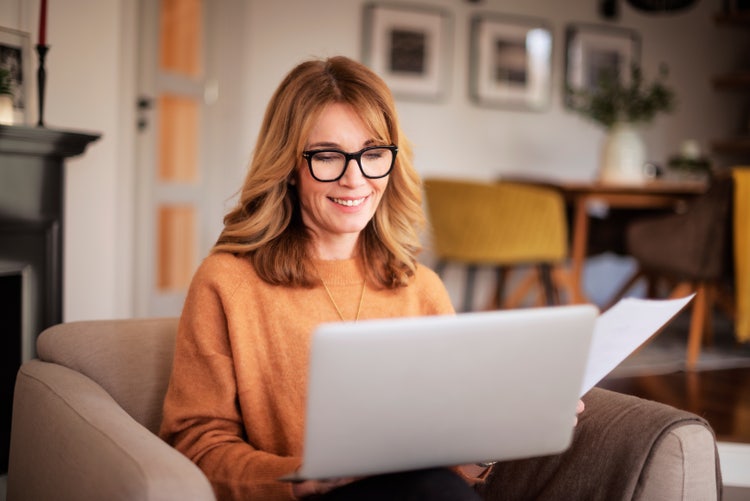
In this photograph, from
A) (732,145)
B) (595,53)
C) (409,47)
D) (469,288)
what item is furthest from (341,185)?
(732,145)

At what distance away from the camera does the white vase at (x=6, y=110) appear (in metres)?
2.05

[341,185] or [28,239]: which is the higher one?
[341,185]

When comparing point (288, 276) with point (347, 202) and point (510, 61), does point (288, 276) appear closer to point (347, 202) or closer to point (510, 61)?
point (347, 202)

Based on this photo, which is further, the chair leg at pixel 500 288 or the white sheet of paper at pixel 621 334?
the chair leg at pixel 500 288

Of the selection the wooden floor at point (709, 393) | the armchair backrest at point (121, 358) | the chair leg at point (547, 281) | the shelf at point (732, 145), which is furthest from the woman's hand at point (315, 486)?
the shelf at point (732, 145)

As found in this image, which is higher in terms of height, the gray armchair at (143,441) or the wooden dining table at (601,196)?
the wooden dining table at (601,196)

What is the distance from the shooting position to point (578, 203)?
425 centimetres

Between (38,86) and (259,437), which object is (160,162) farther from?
(259,437)

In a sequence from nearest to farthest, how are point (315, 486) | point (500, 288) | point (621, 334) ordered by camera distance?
A: point (315, 486) → point (621, 334) → point (500, 288)

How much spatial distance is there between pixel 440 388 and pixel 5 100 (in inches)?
65.4

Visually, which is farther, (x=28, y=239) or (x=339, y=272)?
(x=28, y=239)

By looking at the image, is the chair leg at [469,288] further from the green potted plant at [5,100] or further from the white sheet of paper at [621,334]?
the white sheet of paper at [621,334]

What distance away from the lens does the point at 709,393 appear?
10.2 ft

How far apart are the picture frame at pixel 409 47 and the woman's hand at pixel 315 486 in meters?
3.90
